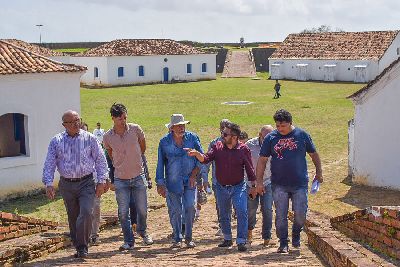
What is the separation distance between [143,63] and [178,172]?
4083 cm

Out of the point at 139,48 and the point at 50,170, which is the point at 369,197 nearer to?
the point at 50,170

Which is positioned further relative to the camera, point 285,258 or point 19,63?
point 19,63

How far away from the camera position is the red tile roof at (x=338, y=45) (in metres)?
45.9

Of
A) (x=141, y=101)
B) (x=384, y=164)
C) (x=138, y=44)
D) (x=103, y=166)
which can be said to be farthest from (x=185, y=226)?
(x=138, y=44)

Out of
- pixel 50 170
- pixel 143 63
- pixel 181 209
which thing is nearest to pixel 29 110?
pixel 181 209

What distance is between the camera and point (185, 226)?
732cm

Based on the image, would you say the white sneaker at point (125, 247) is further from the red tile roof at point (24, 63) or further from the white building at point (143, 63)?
the white building at point (143, 63)

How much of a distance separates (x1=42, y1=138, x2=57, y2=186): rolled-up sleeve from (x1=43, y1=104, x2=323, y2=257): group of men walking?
1 centimetres

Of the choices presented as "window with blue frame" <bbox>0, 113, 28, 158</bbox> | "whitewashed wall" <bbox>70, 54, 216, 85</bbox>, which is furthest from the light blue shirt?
"whitewashed wall" <bbox>70, 54, 216, 85</bbox>

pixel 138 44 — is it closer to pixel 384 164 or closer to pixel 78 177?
pixel 384 164

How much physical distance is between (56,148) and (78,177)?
39 cm

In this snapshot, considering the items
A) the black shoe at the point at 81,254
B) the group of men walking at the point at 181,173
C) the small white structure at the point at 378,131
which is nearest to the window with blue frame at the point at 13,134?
the group of men walking at the point at 181,173

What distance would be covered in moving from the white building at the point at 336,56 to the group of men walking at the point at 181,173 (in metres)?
39.1

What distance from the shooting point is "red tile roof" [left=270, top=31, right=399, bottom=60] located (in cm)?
4590
